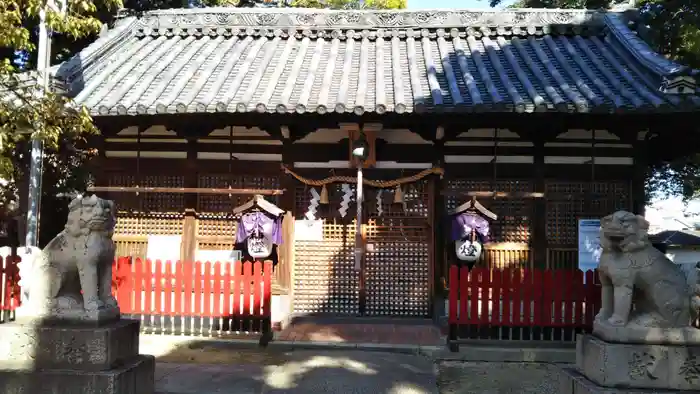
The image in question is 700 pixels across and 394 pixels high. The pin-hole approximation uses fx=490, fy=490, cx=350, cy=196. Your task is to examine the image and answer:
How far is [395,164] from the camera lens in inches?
368

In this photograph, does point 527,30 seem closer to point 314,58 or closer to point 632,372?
point 314,58

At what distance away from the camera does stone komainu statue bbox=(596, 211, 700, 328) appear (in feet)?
15.8

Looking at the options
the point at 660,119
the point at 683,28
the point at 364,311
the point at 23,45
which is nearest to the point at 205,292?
the point at 364,311

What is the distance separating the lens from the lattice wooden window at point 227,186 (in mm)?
9539

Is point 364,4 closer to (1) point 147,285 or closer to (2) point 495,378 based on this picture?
(1) point 147,285

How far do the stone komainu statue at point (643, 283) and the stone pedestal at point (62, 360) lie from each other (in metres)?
5.09

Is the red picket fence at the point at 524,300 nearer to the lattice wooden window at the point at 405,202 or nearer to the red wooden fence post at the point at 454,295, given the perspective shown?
the red wooden fence post at the point at 454,295

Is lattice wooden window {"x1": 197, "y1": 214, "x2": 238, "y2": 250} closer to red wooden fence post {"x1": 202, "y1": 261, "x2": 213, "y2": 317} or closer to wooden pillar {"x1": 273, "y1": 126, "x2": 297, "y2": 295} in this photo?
wooden pillar {"x1": 273, "y1": 126, "x2": 297, "y2": 295}

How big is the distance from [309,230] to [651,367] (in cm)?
611

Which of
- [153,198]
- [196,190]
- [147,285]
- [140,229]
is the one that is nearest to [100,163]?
[153,198]

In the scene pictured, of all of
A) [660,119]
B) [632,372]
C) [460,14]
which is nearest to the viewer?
[632,372]

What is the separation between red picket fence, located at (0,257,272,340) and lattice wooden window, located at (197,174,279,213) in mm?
1723

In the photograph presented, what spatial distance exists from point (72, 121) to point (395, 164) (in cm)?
542

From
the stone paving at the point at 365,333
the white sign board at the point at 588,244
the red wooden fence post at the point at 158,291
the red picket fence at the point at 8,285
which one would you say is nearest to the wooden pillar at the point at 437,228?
the stone paving at the point at 365,333
